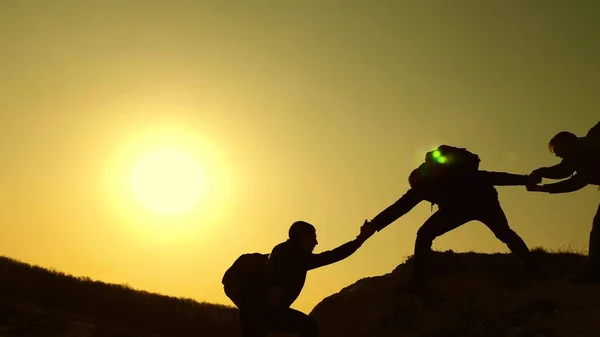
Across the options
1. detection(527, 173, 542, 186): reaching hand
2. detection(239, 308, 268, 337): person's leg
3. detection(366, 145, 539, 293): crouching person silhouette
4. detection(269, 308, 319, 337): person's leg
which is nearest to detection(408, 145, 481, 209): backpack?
detection(366, 145, 539, 293): crouching person silhouette

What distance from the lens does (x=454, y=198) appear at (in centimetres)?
934

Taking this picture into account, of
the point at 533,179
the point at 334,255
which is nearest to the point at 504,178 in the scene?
the point at 533,179

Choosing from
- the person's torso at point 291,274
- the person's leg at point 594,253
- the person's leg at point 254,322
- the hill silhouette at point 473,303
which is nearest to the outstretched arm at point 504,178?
the person's leg at point 594,253

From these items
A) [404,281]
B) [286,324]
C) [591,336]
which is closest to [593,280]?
[591,336]

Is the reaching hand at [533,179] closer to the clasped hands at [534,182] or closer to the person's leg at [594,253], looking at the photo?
the clasped hands at [534,182]

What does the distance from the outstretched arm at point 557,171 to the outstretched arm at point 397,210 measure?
1875 millimetres

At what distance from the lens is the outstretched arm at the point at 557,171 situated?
30.5 ft

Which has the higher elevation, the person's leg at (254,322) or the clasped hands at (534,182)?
the clasped hands at (534,182)

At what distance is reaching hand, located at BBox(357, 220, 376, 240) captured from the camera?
933 centimetres

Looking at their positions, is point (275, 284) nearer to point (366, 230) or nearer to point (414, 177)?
point (366, 230)

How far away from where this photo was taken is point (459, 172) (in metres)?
9.30

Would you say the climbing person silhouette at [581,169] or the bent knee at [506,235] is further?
the bent knee at [506,235]

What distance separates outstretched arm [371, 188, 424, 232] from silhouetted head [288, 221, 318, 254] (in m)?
2.22

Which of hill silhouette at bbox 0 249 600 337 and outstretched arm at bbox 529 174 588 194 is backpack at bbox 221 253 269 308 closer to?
hill silhouette at bbox 0 249 600 337
